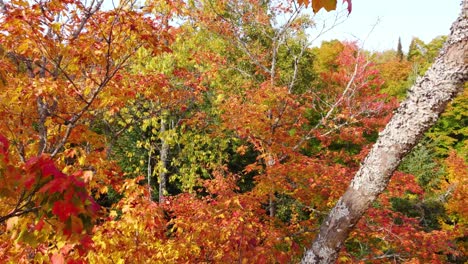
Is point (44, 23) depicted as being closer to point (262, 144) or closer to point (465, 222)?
point (262, 144)

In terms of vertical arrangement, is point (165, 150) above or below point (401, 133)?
Result: below

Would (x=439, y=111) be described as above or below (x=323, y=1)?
below

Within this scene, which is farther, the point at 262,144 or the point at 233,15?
the point at 233,15

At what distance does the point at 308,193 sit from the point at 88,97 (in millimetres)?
4751

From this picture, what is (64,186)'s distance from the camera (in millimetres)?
1624

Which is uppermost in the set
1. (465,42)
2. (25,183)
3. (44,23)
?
(44,23)

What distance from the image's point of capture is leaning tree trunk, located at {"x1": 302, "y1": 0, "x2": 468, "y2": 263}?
2361 mm

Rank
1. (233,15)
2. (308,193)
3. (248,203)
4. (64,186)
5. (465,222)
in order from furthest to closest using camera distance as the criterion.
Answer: (233,15) → (465,222) → (308,193) → (248,203) → (64,186)

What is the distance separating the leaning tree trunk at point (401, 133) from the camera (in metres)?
2.36

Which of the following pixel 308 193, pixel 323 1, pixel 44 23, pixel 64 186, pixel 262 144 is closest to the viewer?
pixel 323 1

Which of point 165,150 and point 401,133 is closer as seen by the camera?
point 401,133

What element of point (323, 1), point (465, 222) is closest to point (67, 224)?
point (323, 1)

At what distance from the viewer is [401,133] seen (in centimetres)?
262

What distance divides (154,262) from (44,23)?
298cm
